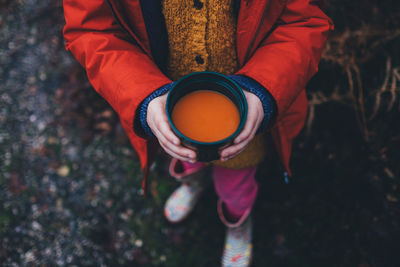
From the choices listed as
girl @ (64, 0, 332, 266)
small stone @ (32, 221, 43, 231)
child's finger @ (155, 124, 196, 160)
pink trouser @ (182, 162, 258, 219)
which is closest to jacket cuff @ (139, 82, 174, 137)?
girl @ (64, 0, 332, 266)

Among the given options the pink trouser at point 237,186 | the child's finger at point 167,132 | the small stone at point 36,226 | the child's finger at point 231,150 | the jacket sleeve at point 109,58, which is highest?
the jacket sleeve at point 109,58

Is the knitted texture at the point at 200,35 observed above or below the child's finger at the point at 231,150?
above

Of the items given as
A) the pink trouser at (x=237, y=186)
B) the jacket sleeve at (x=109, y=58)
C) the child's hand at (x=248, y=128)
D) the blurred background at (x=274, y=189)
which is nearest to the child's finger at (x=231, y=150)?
the child's hand at (x=248, y=128)

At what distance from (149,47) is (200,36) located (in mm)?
271

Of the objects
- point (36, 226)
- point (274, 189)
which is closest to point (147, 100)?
point (274, 189)

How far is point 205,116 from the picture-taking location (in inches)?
43.8

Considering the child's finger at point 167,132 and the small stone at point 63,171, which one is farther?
the small stone at point 63,171

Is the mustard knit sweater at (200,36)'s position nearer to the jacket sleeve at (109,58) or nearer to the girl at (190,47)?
the girl at (190,47)

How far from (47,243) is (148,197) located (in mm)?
965

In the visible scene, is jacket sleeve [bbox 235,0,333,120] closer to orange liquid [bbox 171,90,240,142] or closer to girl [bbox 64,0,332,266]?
girl [bbox 64,0,332,266]

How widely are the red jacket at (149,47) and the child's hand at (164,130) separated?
9cm

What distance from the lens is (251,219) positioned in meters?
2.34

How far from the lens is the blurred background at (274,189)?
215cm

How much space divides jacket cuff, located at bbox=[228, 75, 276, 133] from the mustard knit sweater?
0.81ft
